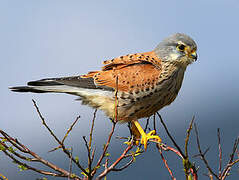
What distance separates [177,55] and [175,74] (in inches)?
8.9

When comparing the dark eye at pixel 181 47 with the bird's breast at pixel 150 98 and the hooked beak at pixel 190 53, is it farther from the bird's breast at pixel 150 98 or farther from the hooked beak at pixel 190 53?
the bird's breast at pixel 150 98

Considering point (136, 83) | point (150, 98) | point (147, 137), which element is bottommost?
point (147, 137)

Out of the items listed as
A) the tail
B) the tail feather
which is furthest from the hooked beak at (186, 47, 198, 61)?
the tail feather

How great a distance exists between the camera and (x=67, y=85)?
4.76 meters

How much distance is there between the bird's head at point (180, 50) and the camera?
4711mm

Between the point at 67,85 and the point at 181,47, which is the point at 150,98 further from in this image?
the point at 67,85

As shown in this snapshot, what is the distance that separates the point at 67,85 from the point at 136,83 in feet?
2.65

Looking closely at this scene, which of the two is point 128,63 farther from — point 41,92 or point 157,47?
point 41,92

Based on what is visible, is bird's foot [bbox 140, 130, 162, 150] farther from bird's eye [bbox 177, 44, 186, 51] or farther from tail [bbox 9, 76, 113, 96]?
bird's eye [bbox 177, 44, 186, 51]

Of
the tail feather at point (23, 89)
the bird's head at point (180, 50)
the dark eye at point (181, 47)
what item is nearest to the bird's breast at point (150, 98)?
the bird's head at point (180, 50)

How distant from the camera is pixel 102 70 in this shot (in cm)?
489

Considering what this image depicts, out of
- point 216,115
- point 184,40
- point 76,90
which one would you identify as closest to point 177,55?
point 184,40

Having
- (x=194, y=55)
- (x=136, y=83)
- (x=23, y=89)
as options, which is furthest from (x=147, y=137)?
(x=23, y=89)

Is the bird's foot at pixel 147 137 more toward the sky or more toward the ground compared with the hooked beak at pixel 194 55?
more toward the ground
